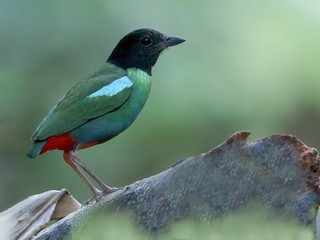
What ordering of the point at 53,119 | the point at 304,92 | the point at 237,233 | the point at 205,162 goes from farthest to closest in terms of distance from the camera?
1. the point at 304,92
2. the point at 53,119
3. the point at 205,162
4. the point at 237,233

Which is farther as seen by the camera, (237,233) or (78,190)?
(78,190)

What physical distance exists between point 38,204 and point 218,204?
0.83m

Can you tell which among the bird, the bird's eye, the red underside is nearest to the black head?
the bird's eye

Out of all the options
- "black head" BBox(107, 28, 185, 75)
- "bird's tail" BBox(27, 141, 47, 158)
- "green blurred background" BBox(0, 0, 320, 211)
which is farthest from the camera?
"green blurred background" BBox(0, 0, 320, 211)

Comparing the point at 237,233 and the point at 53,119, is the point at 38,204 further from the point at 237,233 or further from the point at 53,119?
the point at 237,233

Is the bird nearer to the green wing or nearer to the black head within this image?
the green wing

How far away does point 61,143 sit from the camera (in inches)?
111

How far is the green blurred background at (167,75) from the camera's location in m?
4.66

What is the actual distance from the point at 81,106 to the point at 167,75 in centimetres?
189

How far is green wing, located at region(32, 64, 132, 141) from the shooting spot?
2.76m

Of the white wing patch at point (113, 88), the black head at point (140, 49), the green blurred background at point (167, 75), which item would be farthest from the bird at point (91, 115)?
the green blurred background at point (167, 75)

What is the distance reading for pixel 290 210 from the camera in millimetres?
1838

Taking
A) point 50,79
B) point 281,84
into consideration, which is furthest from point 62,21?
point 281,84

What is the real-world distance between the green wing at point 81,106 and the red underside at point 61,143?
0.03 m
